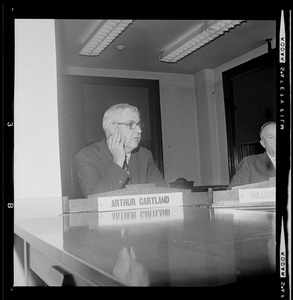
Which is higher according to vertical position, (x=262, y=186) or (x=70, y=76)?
(x=70, y=76)

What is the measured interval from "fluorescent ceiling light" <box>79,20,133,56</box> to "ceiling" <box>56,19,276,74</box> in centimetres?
2

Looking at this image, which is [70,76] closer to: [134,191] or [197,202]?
[134,191]

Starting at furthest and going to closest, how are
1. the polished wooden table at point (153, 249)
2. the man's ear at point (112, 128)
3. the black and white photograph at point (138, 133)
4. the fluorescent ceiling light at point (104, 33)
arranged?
the man's ear at point (112, 128) < the fluorescent ceiling light at point (104, 33) < the black and white photograph at point (138, 133) < the polished wooden table at point (153, 249)

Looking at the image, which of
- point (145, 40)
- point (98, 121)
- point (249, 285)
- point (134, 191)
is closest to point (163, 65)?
point (145, 40)

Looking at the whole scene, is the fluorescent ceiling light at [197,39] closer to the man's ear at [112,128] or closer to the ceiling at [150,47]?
the ceiling at [150,47]

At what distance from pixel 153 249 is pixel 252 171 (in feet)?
1.55

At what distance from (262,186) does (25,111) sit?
0.64m

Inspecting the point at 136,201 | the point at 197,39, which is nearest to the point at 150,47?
the point at 197,39

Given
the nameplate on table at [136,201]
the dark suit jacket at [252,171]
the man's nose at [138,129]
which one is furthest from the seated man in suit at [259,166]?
the man's nose at [138,129]

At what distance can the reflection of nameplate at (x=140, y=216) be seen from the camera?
0.79 m
